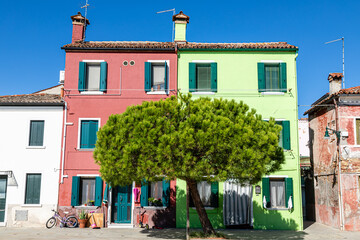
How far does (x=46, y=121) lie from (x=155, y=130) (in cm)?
806

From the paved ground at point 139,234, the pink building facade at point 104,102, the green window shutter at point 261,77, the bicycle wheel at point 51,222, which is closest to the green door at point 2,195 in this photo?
the paved ground at point 139,234

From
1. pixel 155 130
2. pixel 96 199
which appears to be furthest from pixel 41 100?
pixel 155 130

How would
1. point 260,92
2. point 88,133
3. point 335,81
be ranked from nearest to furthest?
point 88,133, point 260,92, point 335,81

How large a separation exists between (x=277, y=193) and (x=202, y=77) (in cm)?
640

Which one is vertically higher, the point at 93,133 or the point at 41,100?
the point at 41,100

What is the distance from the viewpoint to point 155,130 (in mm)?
11773

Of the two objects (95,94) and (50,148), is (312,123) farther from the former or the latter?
(50,148)

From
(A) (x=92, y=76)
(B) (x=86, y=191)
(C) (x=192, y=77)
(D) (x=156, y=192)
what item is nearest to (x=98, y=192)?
(B) (x=86, y=191)

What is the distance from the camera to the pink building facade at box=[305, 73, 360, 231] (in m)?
16.7

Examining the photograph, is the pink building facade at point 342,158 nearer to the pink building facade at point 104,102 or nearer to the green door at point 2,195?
the pink building facade at point 104,102

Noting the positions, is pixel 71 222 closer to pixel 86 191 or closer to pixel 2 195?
pixel 86 191

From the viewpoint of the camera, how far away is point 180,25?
763 inches

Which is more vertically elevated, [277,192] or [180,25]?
[180,25]

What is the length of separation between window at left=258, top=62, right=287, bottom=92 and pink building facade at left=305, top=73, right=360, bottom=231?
72.2 inches
